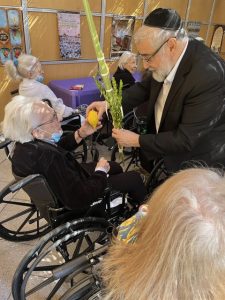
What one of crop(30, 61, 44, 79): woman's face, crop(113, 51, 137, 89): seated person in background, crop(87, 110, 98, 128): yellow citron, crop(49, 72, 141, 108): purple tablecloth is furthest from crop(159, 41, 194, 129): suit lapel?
crop(49, 72, 141, 108): purple tablecloth

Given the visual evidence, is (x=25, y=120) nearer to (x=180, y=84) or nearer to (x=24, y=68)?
(x=180, y=84)

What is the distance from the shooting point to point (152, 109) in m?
1.74

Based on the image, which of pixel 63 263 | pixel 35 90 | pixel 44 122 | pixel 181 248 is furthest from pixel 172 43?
pixel 35 90

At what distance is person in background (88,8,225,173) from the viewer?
1330 mm

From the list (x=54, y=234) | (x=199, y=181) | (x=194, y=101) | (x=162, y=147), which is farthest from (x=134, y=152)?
(x=199, y=181)

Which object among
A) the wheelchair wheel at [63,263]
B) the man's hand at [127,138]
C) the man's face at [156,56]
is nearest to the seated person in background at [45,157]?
the wheelchair wheel at [63,263]

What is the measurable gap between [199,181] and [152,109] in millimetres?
1107

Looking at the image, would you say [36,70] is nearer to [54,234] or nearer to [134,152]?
[134,152]

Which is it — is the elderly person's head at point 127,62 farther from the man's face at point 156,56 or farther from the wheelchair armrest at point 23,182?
the wheelchair armrest at point 23,182

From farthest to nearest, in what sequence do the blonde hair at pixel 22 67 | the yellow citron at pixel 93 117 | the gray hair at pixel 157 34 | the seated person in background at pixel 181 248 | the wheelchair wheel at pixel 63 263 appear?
1. the blonde hair at pixel 22 67
2. the yellow citron at pixel 93 117
3. the gray hair at pixel 157 34
4. the wheelchair wheel at pixel 63 263
5. the seated person in background at pixel 181 248

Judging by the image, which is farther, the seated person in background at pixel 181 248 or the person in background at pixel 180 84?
the person in background at pixel 180 84

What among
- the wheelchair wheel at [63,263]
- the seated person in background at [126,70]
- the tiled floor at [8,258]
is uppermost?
the seated person in background at [126,70]

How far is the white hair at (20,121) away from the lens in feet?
4.32

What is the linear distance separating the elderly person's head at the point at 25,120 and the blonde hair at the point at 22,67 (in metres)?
1.45
